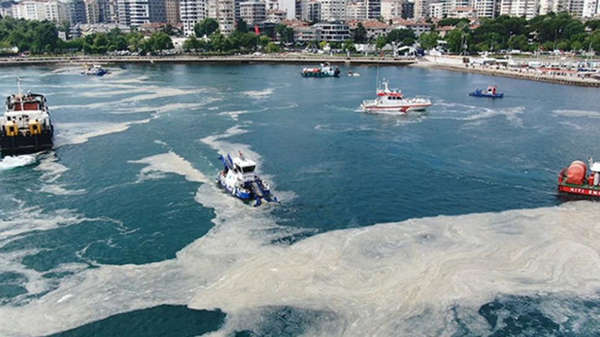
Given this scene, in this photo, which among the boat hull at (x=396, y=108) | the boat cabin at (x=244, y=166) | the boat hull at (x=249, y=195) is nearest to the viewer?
the boat hull at (x=249, y=195)

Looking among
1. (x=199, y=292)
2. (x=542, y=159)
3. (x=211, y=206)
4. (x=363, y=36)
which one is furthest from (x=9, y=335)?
(x=363, y=36)

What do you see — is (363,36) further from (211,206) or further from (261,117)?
(211,206)

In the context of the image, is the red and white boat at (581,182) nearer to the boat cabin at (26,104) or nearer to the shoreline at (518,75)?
the boat cabin at (26,104)

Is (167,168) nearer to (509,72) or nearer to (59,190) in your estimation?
(59,190)

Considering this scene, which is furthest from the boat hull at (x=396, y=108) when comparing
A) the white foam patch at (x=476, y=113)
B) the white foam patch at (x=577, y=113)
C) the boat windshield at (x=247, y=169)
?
A: the boat windshield at (x=247, y=169)

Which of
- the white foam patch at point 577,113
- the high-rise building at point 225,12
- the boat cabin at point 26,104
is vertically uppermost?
the high-rise building at point 225,12
